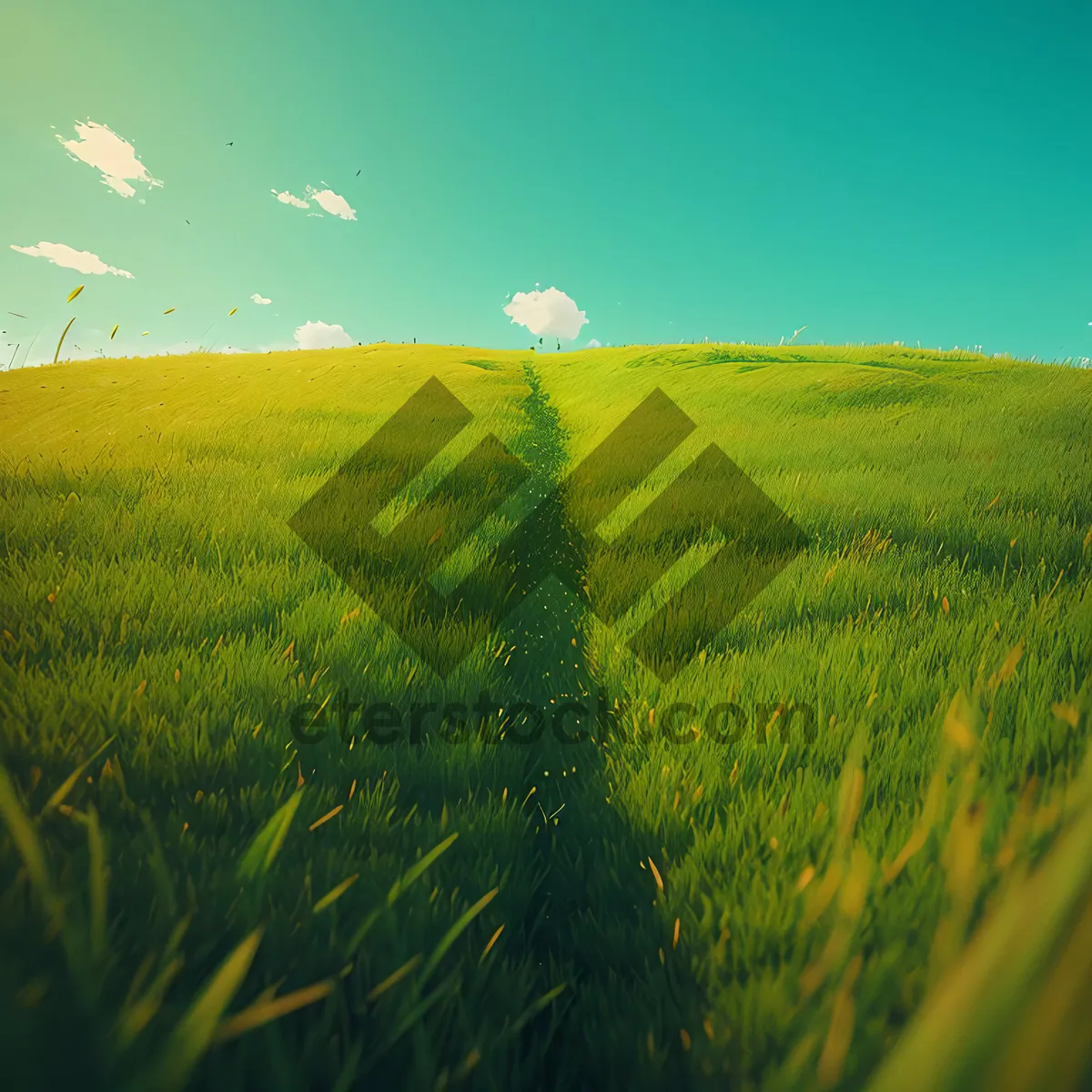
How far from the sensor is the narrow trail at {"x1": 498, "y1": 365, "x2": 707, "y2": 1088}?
89 cm

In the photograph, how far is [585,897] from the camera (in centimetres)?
123

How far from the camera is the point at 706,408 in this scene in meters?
7.43

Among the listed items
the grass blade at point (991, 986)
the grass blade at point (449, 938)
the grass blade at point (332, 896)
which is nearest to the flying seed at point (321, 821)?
the grass blade at point (332, 896)

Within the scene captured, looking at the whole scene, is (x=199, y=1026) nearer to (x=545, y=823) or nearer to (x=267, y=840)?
(x=267, y=840)

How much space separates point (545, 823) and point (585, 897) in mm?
245

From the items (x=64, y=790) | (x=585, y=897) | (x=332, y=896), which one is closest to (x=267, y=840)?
(x=332, y=896)

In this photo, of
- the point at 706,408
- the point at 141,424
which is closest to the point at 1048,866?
the point at 141,424

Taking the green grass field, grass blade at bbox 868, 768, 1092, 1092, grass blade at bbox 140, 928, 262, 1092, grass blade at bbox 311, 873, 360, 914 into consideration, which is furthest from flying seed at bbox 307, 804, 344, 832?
grass blade at bbox 868, 768, 1092, 1092

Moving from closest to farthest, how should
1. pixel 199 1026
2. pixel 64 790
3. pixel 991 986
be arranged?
pixel 991 986, pixel 199 1026, pixel 64 790

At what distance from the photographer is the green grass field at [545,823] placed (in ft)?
1.93

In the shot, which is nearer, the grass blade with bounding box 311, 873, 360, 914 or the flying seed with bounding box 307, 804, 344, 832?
the grass blade with bounding box 311, 873, 360, 914

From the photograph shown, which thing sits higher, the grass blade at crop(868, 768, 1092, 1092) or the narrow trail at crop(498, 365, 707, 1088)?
the grass blade at crop(868, 768, 1092, 1092)

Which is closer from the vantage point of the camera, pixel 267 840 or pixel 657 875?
pixel 267 840

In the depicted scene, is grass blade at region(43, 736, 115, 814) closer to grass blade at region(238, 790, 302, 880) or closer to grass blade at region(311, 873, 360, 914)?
grass blade at region(238, 790, 302, 880)
